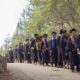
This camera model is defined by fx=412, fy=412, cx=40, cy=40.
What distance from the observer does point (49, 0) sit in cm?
4553

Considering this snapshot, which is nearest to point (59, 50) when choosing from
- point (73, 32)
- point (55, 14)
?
point (73, 32)

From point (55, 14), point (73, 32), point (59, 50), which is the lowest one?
point (59, 50)

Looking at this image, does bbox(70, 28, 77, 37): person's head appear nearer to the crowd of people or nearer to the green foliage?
the crowd of people

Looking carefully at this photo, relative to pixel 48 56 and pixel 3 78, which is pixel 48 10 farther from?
pixel 3 78

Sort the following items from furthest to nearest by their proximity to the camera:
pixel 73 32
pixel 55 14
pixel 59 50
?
pixel 55 14
pixel 59 50
pixel 73 32

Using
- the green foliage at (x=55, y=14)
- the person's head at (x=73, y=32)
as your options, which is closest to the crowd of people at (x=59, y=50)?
the person's head at (x=73, y=32)

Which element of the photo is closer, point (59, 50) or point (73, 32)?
point (73, 32)

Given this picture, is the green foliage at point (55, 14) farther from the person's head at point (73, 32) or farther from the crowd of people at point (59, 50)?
the person's head at point (73, 32)

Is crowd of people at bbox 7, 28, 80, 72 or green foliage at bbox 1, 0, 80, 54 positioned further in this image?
green foliage at bbox 1, 0, 80, 54

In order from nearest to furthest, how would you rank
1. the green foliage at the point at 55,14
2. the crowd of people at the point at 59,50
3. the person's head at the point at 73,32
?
the person's head at the point at 73,32
the crowd of people at the point at 59,50
the green foliage at the point at 55,14

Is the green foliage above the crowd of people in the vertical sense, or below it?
above

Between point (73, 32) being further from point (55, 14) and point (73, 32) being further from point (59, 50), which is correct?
point (55, 14)

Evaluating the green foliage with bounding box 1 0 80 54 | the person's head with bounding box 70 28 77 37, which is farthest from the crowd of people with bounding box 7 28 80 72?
the green foliage with bounding box 1 0 80 54

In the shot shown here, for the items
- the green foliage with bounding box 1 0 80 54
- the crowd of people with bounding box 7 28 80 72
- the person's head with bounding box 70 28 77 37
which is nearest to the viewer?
the person's head with bounding box 70 28 77 37
